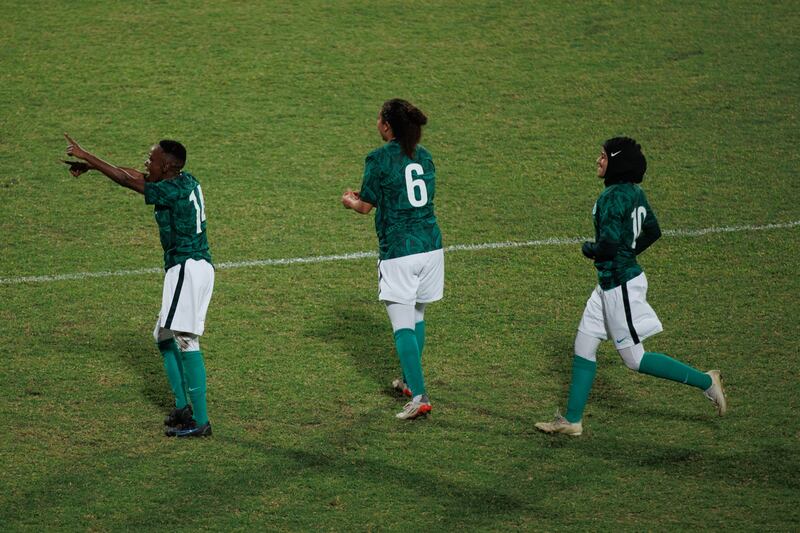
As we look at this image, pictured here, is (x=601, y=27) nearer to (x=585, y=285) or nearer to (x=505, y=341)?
(x=585, y=285)

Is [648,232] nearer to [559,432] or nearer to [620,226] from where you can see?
[620,226]

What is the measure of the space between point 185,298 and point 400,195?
1.35 metres

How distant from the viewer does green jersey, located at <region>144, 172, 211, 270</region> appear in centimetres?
670

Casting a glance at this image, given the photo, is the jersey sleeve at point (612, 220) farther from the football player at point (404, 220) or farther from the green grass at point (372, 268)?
the green grass at point (372, 268)

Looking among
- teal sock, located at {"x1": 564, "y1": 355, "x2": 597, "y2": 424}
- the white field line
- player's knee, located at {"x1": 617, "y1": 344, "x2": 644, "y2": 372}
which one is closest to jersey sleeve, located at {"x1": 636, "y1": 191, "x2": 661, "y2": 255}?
player's knee, located at {"x1": 617, "y1": 344, "x2": 644, "y2": 372}

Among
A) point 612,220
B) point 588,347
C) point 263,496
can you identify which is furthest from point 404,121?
point 263,496

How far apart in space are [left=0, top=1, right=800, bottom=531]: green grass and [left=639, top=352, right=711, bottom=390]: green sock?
32cm

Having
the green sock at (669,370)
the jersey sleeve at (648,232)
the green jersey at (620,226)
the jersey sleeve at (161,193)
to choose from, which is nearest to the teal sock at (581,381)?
the green sock at (669,370)

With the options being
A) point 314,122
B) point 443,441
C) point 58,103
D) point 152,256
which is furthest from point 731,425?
point 58,103

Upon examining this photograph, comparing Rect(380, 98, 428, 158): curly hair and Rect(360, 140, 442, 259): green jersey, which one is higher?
Rect(380, 98, 428, 158): curly hair

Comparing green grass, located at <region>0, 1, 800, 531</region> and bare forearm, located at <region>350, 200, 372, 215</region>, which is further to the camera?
bare forearm, located at <region>350, 200, 372, 215</region>

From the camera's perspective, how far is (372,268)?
9.77 m

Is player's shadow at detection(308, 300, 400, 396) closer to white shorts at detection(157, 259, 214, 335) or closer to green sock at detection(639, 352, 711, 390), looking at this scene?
white shorts at detection(157, 259, 214, 335)

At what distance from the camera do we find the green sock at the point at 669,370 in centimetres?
684
